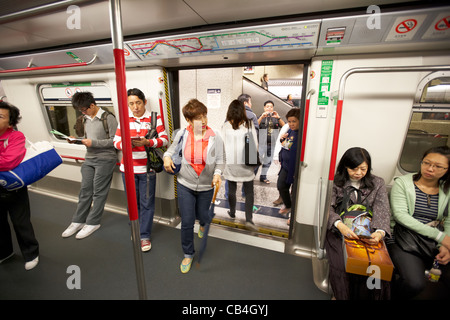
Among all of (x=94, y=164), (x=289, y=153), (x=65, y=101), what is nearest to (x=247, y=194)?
(x=289, y=153)

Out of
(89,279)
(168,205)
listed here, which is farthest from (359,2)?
(89,279)

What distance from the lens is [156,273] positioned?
91.6 inches

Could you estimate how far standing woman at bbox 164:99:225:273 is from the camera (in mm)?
2164

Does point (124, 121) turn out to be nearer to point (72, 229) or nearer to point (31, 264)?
point (31, 264)

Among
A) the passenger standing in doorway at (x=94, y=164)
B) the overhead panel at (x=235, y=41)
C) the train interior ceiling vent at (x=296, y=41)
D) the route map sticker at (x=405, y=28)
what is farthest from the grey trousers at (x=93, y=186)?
the route map sticker at (x=405, y=28)

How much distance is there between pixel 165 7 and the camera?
5.43 feet

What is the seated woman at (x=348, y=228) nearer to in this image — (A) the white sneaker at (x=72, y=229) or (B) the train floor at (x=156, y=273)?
(B) the train floor at (x=156, y=273)

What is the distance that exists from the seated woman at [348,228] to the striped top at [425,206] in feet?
0.90

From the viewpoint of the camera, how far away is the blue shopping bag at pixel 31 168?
2.00 metres

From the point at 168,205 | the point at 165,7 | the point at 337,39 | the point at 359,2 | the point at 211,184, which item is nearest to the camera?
the point at 359,2

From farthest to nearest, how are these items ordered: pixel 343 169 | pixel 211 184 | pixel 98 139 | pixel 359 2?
1. pixel 98 139
2. pixel 211 184
3. pixel 343 169
4. pixel 359 2

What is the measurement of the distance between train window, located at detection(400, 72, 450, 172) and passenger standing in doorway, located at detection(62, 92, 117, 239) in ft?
12.5
